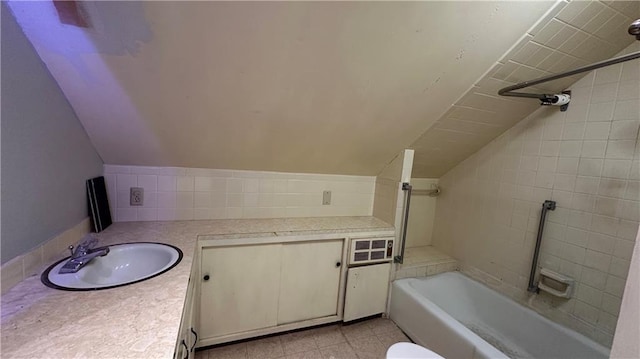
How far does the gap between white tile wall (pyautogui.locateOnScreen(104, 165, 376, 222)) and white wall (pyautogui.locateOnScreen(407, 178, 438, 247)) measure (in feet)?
1.67

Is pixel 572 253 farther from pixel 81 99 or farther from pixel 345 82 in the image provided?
pixel 81 99

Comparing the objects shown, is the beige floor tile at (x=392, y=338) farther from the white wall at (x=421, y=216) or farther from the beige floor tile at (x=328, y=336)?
the white wall at (x=421, y=216)

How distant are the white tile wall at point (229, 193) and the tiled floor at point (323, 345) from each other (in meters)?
0.89

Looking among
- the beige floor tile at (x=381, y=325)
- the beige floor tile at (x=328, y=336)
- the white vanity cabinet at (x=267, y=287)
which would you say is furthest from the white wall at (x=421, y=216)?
the beige floor tile at (x=328, y=336)

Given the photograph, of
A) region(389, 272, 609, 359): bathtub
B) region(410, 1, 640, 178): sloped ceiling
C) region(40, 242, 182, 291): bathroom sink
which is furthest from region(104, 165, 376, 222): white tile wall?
region(389, 272, 609, 359): bathtub

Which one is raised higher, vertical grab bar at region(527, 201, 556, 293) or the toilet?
vertical grab bar at region(527, 201, 556, 293)

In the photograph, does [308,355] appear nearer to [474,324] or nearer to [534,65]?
[474,324]

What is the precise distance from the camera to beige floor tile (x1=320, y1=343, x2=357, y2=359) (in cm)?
168

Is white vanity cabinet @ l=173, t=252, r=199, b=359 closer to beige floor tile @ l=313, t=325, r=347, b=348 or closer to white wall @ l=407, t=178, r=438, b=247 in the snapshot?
→ beige floor tile @ l=313, t=325, r=347, b=348

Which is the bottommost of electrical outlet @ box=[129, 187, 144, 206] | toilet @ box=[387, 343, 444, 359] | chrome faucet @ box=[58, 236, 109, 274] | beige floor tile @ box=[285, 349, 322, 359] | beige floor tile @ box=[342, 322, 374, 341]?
beige floor tile @ box=[285, 349, 322, 359]

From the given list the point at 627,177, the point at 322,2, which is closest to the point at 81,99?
the point at 322,2

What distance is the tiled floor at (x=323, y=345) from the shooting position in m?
1.66

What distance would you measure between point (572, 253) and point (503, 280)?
1.76 ft

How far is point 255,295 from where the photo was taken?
1700mm
